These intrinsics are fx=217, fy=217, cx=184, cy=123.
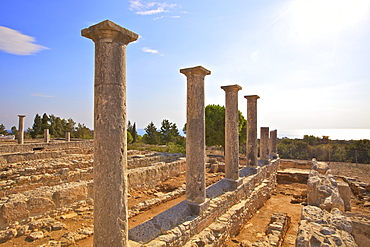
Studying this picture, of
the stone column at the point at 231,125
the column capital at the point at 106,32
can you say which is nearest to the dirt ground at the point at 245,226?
the stone column at the point at 231,125

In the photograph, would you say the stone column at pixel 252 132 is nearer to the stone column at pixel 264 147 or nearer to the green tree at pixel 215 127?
the stone column at pixel 264 147

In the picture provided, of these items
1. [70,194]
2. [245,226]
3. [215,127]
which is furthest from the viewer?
Answer: [215,127]

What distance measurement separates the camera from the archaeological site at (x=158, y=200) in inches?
136

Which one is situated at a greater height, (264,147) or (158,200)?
(264,147)

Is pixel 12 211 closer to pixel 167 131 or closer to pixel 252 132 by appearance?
pixel 252 132

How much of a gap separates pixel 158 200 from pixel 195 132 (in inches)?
141

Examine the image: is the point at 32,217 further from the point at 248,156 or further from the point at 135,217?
the point at 248,156

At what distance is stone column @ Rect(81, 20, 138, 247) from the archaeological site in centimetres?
2

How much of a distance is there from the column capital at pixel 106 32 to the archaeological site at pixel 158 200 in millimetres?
15

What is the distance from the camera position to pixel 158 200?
8125 millimetres

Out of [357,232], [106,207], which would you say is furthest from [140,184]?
[357,232]

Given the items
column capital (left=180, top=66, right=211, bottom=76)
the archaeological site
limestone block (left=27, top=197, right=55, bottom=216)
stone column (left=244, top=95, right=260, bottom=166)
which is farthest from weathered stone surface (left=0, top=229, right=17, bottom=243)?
stone column (left=244, top=95, right=260, bottom=166)

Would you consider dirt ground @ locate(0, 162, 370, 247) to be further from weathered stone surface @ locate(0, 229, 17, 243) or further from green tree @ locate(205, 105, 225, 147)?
green tree @ locate(205, 105, 225, 147)

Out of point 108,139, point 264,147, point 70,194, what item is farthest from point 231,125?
point 70,194
